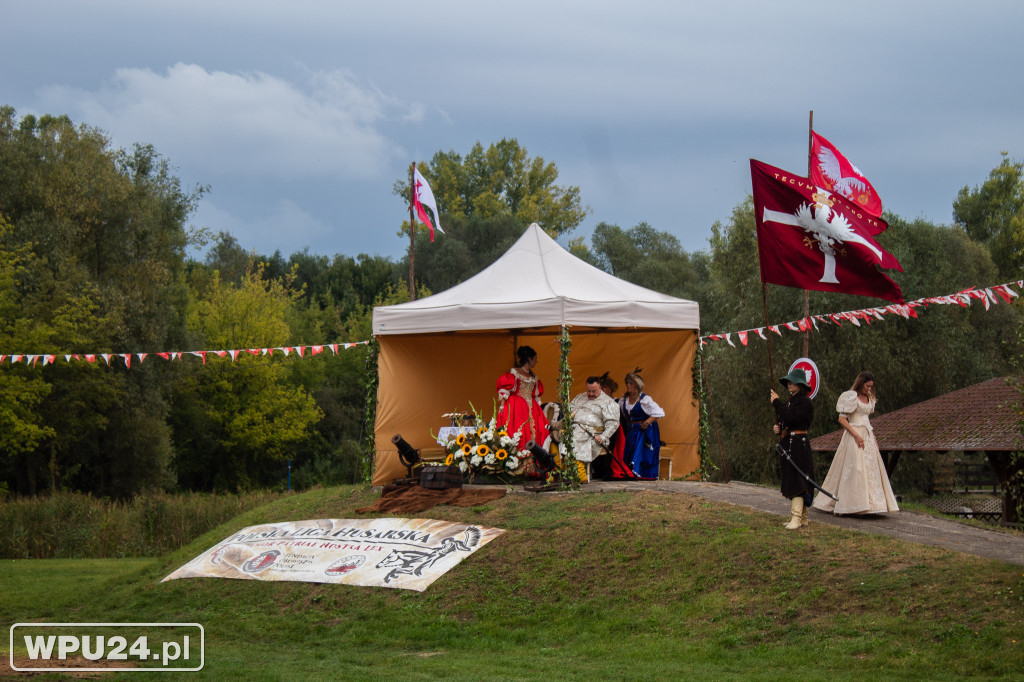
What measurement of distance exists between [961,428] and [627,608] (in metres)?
13.0

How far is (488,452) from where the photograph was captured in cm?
1320

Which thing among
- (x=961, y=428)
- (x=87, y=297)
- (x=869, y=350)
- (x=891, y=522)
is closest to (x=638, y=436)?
(x=891, y=522)

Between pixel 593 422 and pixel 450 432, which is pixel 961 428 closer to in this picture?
pixel 593 422

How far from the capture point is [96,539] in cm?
1870

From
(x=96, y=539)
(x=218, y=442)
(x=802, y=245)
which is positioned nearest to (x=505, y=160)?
(x=218, y=442)

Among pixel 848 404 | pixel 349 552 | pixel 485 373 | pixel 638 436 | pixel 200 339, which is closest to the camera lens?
pixel 848 404

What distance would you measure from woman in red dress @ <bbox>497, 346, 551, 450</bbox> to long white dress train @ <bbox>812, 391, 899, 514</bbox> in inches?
165

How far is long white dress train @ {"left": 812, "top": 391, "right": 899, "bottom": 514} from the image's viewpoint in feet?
34.1

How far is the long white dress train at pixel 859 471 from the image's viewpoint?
409 inches

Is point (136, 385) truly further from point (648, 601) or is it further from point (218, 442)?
→ point (648, 601)

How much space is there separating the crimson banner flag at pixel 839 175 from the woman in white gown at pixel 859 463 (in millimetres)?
4900

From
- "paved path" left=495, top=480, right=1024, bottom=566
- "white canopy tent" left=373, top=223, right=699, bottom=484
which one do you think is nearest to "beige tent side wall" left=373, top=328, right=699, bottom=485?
"white canopy tent" left=373, top=223, right=699, bottom=484

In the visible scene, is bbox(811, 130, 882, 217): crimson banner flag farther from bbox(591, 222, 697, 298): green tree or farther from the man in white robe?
bbox(591, 222, 697, 298): green tree

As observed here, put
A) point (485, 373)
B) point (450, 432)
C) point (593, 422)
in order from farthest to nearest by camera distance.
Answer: point (485, 373), point (450, 432), point (593, 422)
